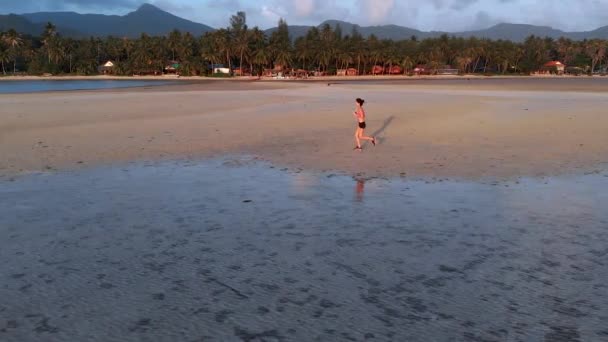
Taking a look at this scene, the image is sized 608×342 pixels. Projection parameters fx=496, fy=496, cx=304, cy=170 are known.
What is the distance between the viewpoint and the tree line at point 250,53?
4638 inches

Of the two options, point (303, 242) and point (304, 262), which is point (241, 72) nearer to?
point (303, 242)

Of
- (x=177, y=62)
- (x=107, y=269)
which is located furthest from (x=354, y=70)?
(x=107, y=269)

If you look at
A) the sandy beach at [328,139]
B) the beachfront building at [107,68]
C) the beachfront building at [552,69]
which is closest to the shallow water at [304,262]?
the sandy beach at [328,139]

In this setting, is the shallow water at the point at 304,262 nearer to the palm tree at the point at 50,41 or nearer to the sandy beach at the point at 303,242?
the sandy beach at the point at 303,242

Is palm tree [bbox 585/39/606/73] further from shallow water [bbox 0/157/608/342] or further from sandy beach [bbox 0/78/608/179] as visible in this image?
shallow water [bbox 0/157/608/342]

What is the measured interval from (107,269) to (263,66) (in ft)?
397

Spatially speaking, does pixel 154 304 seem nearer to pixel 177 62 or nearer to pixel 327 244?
pixel 327 244

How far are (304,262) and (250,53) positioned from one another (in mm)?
117166

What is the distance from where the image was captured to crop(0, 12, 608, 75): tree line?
11781 centimetres

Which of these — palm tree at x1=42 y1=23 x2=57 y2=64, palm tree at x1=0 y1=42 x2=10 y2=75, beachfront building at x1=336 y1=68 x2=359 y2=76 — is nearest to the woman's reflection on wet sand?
beachfront building at x1=336 y1=68 x2=359 y2=76

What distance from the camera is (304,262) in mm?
5742

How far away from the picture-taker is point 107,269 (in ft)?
18.2

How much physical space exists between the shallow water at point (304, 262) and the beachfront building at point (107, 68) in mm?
122128

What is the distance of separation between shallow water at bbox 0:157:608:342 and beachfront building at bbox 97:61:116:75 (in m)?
122
